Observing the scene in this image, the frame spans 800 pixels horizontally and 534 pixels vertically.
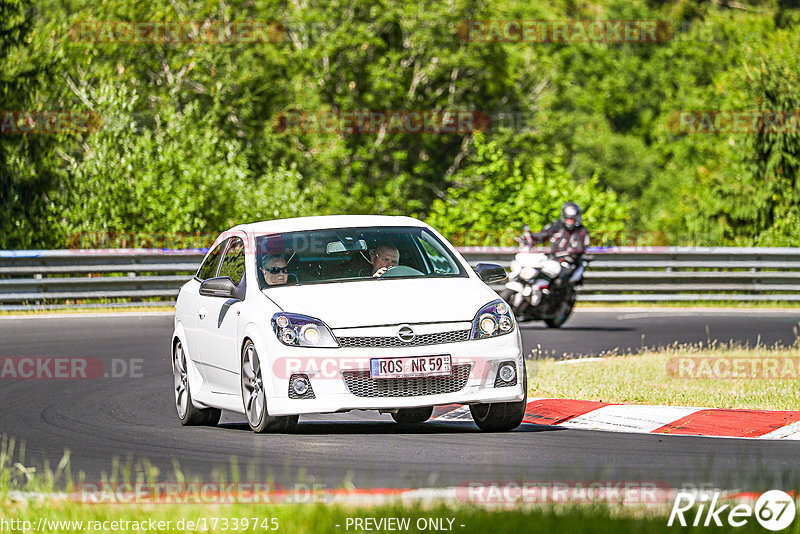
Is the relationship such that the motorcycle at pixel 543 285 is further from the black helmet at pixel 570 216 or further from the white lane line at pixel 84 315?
the white lane line at pixel 84 315

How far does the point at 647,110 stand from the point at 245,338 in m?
63.0

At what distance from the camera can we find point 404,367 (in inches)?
364

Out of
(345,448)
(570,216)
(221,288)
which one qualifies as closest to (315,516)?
(345,448)

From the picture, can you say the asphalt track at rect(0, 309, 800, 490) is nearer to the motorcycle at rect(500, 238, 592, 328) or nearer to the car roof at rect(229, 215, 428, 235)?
the car roof at rect(229, 215, 428, 235)

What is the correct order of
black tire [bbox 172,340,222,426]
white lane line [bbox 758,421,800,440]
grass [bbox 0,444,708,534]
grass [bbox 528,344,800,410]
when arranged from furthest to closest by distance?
grass [bbox 528,344,800,410] → black tire [bbox 172,340,222,426] → white lane line [bbox 758,421,800,440] → grass [bbox 0,444,708,534]

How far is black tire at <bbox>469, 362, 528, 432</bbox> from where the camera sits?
9955 millimetres

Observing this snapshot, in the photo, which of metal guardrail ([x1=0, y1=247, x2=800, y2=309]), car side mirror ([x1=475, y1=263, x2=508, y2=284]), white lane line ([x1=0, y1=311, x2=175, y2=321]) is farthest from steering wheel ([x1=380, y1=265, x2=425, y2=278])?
metal guardrail ([x1=0, y1=247, x2=800, y2=309])

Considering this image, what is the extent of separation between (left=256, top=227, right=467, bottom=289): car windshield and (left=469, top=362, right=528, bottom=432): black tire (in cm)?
102

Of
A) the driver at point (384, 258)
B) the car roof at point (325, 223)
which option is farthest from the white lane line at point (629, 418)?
the car roof at point (325, 223)

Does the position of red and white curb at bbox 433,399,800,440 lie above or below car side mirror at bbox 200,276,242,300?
below

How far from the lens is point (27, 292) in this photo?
24.3 meters

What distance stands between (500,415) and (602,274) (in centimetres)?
1697

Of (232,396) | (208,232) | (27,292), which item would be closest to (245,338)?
(232,396)

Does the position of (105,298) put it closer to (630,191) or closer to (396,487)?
(396,487)
